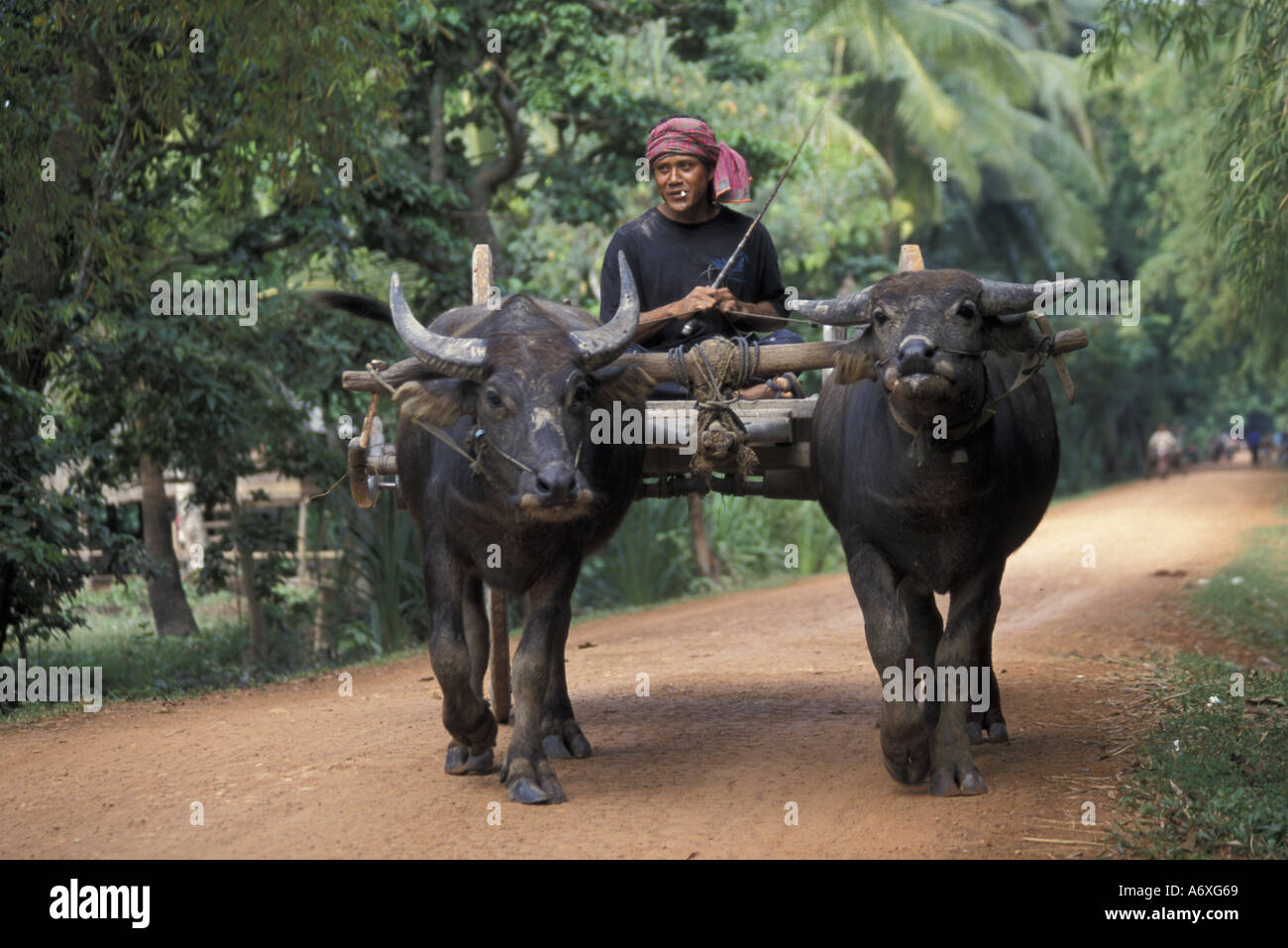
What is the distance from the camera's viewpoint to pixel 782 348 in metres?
5.37

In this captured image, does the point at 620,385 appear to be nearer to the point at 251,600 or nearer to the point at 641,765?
the point at 641,765

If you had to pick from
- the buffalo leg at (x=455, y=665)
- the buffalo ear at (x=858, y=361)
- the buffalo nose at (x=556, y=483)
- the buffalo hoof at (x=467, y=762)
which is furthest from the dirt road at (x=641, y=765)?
the buffalo ear at (x=858, y=361)

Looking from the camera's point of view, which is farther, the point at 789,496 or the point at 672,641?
the point at 672,641

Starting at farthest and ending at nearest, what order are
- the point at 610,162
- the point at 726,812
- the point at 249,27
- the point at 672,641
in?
the point at 610,162
the point at 672,641
the point at 249,27
the point at 726,812

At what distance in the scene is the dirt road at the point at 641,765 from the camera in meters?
4.42

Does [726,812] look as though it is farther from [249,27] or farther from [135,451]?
[135,451]

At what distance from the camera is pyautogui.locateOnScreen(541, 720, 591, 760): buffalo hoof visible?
5.77 meters

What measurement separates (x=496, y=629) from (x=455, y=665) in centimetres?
153

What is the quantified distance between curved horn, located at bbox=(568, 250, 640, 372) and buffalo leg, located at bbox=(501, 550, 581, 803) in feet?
2.51

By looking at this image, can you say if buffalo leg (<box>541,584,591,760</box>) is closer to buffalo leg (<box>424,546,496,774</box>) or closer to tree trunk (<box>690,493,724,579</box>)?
buffalo leg (<box>424,546,496,774</box>)

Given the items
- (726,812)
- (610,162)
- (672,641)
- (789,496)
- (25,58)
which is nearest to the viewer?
(726,812)

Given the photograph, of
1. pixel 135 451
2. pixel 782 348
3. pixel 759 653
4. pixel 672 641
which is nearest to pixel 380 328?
pixel 135 451

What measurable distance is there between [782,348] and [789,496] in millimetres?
1485

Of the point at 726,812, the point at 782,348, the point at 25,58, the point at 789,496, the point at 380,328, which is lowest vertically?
the point at 726,812
